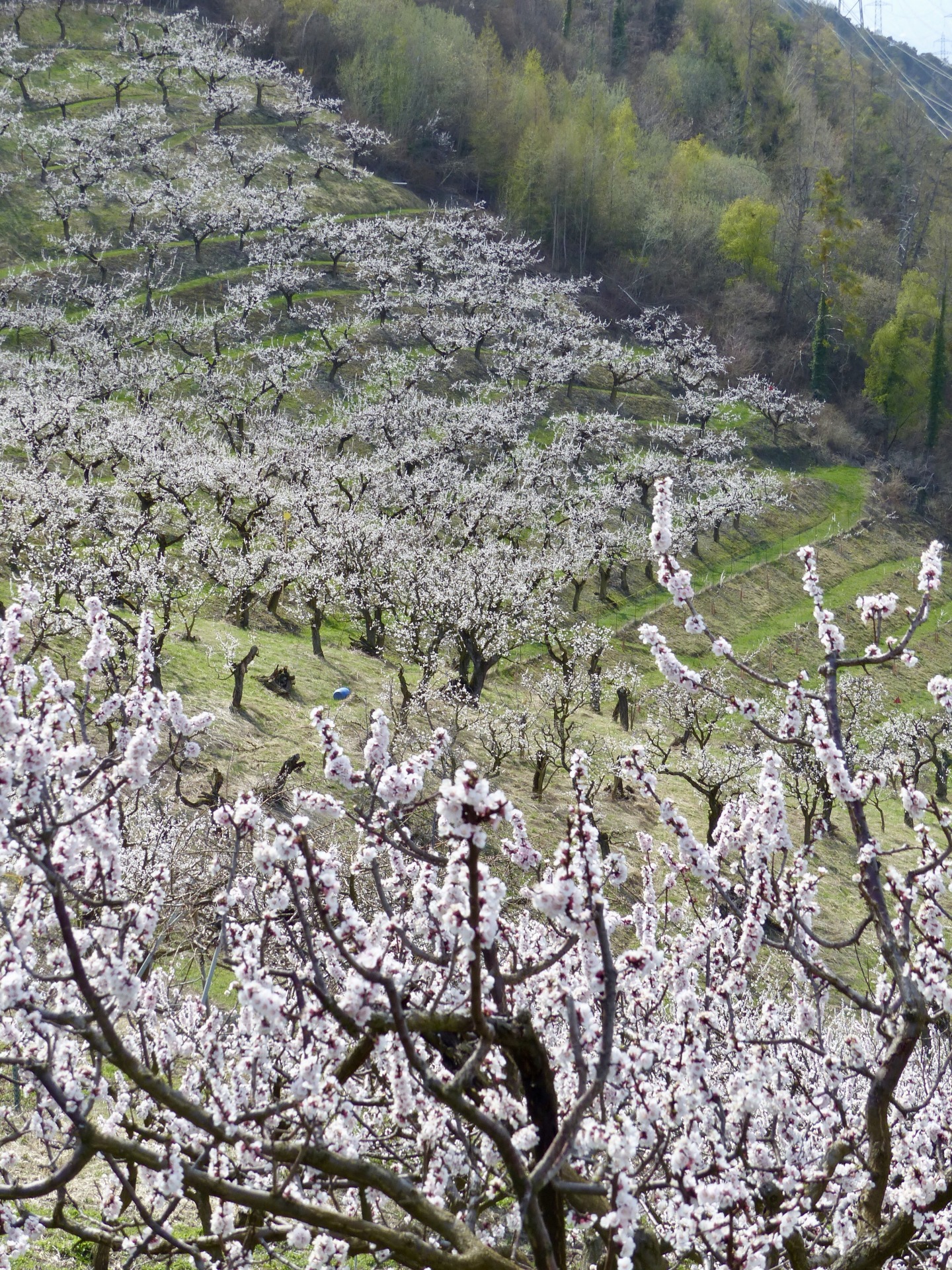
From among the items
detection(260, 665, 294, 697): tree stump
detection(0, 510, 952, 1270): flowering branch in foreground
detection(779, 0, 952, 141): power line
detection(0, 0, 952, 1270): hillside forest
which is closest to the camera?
detection(0, 510, 952, 1270): flowering branch in foreground

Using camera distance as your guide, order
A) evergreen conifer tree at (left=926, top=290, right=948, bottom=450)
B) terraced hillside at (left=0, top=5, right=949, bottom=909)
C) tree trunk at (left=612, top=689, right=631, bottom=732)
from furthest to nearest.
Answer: evergreen conifer tree at (left=926, top=290, right=948, bottom=450) < tree trunk at (left=612, top=689, right=631, bottom=732) < terraced hillside at (left=0, top=5, right=949, bottom=909)

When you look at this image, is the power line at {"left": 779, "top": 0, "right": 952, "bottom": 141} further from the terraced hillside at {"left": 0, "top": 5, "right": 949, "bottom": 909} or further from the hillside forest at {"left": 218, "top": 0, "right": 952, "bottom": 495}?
the terraced hillside at {"left": 0, "top": 5, "right": 949, "bottom": 909}

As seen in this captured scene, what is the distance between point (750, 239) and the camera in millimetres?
102562

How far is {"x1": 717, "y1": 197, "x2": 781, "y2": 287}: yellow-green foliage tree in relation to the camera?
102375 mm

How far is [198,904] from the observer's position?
567 inches

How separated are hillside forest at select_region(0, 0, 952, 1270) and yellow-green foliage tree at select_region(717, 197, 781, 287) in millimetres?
517

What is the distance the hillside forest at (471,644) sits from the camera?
14.9ft

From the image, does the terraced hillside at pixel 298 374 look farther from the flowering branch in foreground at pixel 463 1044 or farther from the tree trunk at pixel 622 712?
the flowering branch in foreground at pixel 463 1044

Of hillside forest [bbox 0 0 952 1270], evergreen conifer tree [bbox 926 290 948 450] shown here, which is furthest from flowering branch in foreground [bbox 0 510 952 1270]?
evergreen conifer tree [bbox 926 290 948 450]

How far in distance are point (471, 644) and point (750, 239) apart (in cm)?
8651

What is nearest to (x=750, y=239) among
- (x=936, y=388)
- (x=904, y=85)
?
(x=936, y=388)

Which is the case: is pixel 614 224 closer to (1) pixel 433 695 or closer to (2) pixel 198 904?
(1) pixel 433 695

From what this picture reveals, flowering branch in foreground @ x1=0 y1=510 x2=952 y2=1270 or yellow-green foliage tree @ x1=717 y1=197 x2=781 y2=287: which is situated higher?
yellow-green foliage tree @ x1=717 y1=197 x2=781 y2=287

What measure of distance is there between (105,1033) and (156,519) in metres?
37.0
